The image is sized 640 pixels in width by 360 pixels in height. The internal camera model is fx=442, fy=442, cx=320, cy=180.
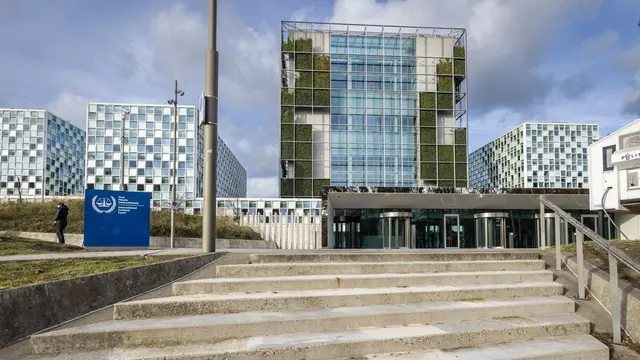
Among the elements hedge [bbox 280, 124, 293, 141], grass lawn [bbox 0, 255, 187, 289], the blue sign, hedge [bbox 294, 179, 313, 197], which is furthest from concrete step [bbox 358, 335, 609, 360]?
hedge [bbox 280, 124, 293, 141]

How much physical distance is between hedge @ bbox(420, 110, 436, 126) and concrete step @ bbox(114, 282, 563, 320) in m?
57.4

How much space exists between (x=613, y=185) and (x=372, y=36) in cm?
5284

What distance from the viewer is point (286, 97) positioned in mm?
58125

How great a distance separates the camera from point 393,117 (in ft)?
201

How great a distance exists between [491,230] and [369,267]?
18.6 m

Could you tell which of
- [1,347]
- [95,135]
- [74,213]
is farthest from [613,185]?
[95,135]

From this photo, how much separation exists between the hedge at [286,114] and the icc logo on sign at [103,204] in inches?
1722

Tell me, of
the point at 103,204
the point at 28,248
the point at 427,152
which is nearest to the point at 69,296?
the point at 28,248

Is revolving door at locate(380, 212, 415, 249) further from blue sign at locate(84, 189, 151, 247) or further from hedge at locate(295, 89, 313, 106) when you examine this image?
hedge at locate(295, 89, 313, 106)

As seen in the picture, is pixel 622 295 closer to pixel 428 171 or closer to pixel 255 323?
pixel 255 323

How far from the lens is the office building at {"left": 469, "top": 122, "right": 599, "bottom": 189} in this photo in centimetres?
13425

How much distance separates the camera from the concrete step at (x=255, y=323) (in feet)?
13.2

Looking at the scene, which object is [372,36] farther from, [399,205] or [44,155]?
[44,155]

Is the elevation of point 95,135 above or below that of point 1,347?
above
